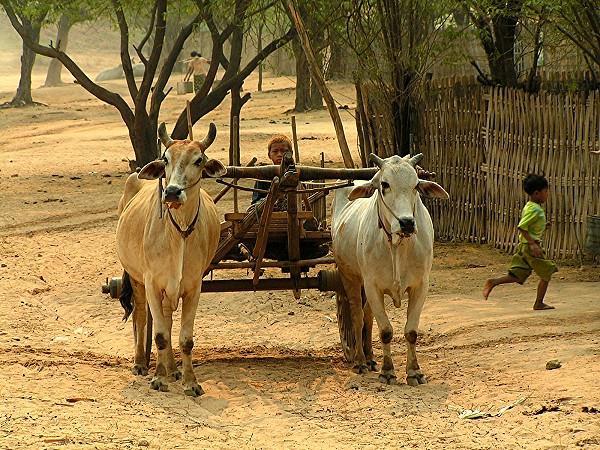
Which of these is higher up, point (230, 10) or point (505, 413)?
point (230, 10)

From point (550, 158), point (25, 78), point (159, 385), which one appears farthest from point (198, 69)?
point (159, 385)

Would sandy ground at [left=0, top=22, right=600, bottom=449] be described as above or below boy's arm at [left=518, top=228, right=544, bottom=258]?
below

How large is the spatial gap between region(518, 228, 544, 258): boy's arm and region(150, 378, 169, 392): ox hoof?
144 inches

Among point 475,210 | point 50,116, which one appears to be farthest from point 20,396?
point 50,116

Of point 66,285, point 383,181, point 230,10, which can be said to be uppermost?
point 230,10

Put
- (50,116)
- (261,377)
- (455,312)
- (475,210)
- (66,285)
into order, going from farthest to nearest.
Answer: (50,116)
(475,210)
(66,285)
(455,312)
(261,377)

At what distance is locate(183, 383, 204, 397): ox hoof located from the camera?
7.89 m

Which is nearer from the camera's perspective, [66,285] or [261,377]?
[261,377]

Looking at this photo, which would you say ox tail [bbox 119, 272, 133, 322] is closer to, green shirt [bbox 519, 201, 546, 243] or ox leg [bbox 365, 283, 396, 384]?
ox leg [bbox 365, 283, 396, 384]

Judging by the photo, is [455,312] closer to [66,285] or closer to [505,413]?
[505,413]

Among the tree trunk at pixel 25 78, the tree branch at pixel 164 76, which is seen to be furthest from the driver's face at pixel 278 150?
the tree trunk at pixel 25 78

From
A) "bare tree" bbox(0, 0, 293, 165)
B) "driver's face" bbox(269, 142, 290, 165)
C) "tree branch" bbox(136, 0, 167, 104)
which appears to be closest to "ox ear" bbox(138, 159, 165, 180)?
"driver's face" bbox(269, 142, 290, 165)

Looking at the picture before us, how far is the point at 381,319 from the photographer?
8.18 m

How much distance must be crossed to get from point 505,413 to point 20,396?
294 cm
